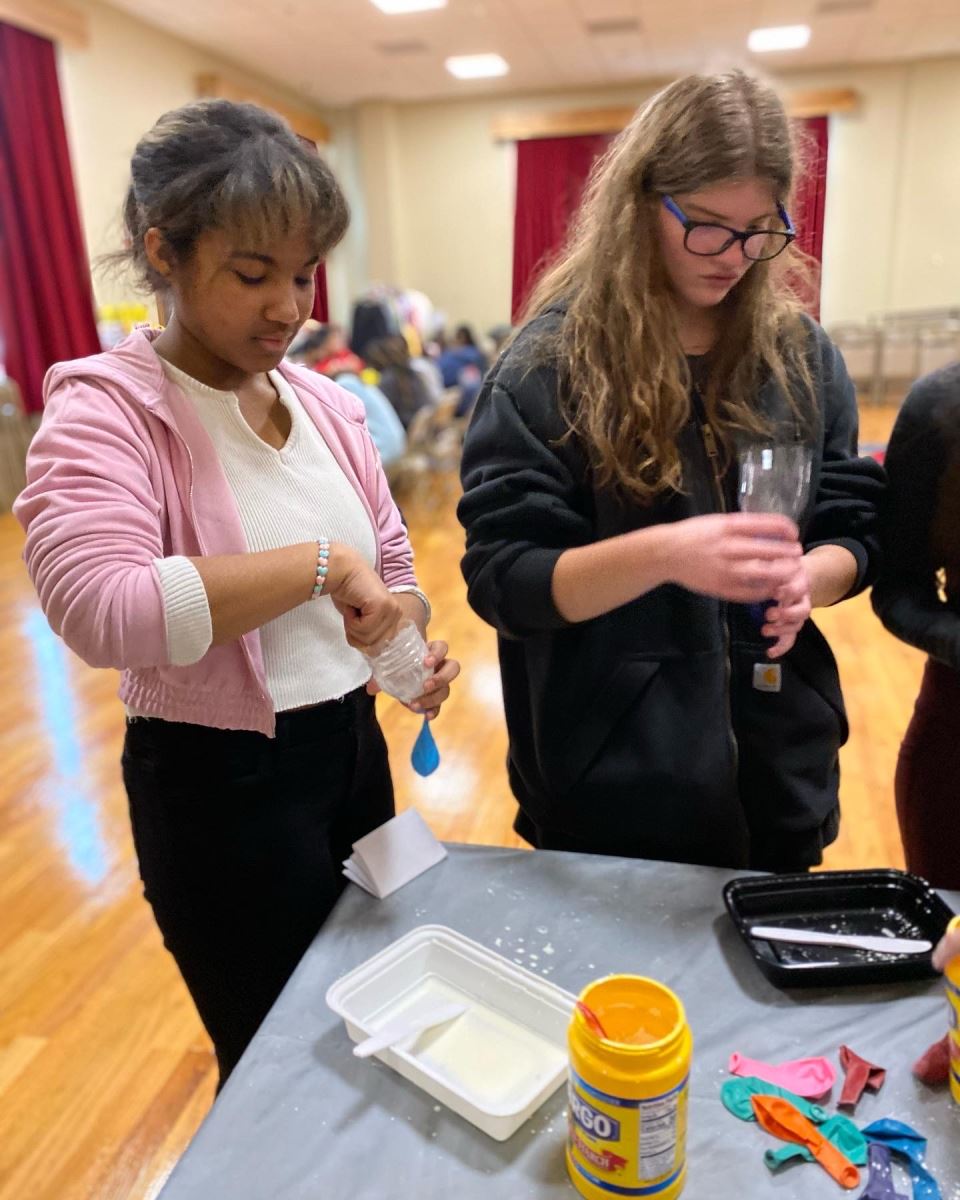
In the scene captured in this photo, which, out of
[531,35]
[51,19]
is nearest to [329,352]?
[51,19]

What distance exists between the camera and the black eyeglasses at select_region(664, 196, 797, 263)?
3.33 feet

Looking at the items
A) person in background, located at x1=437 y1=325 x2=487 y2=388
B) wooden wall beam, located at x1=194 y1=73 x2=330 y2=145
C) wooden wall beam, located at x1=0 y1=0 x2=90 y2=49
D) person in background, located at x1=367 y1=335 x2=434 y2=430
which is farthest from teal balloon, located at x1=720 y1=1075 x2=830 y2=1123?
wooden wall beam, located at x1=194 y1=73 x2=330 y2=145

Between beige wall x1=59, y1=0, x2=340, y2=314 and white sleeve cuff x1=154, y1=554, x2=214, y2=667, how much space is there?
6.57m

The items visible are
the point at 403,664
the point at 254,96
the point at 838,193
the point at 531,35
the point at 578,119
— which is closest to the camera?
the point at 403,664

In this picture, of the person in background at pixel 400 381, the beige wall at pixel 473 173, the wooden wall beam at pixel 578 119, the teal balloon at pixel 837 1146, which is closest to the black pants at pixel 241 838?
the teal balloon at pixel 837 1146

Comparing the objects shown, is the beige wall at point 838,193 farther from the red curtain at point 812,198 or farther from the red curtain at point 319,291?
the red curtain at point 319,291

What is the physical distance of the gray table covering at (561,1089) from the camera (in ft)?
2.39

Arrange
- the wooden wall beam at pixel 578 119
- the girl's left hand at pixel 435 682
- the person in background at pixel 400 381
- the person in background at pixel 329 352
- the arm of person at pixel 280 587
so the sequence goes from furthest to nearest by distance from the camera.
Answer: the wooden wall beam at pixel 578 119
the person in background at pixel 400 381
the person in background at pixel 329 352
the girl's left hand at pixel 435 682
the arm of person at pixel 280 587

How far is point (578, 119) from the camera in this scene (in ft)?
32.3

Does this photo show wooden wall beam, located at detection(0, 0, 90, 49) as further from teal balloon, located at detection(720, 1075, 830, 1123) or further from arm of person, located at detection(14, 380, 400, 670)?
teal balloon, located at detection(720, 1075, 830, 1123)

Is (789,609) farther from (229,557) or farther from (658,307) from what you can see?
(229,557)

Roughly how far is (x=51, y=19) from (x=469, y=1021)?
717 cm

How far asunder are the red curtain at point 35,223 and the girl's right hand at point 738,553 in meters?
6.29

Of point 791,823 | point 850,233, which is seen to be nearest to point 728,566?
point 791,823
